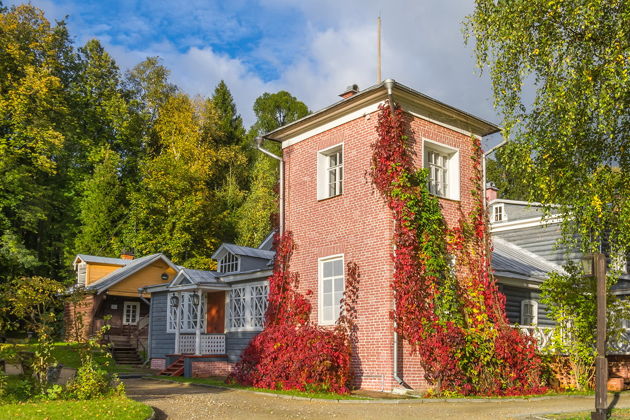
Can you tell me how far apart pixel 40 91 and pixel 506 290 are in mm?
24318

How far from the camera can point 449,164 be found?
1669 cm

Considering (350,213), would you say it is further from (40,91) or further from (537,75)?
(40,91)

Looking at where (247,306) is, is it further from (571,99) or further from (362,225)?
(571,99)

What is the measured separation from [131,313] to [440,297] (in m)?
21.8

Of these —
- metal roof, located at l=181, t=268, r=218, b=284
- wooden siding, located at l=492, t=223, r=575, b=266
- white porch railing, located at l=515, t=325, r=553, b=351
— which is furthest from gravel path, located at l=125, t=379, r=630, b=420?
wooden siding, located at l=492, t=223, r=575, b=266

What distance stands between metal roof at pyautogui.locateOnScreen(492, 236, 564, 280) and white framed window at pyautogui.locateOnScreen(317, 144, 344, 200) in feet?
17.1

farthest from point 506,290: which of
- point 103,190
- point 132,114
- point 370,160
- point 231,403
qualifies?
point 132,114

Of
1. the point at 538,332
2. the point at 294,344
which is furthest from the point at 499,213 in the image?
the point at 294,344

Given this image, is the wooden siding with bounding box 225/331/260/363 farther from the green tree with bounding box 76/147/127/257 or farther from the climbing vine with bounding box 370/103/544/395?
the green tree with bounding box 76/147/127/257

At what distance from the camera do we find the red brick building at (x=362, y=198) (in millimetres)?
14523

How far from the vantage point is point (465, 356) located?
14.2m

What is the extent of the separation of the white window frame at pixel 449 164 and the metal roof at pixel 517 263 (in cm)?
297

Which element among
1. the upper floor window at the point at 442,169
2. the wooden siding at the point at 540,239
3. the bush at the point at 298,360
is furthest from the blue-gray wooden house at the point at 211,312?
the wooden siding at the point at 540,239

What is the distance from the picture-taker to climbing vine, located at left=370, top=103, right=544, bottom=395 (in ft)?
46.0
